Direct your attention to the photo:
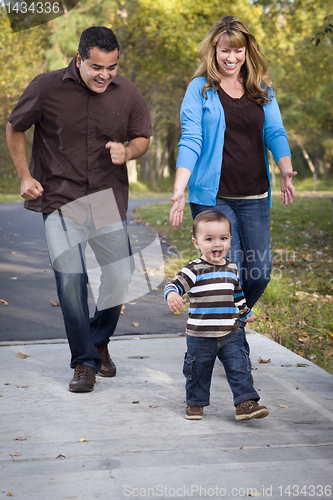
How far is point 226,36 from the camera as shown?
353 centimetres

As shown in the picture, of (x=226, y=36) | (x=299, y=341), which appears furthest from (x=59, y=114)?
(x=299, y=341)

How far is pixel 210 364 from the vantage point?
3.18 metres

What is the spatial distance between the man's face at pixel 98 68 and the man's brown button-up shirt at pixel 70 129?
0.24 feet

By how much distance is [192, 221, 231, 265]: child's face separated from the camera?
3139 millimetres

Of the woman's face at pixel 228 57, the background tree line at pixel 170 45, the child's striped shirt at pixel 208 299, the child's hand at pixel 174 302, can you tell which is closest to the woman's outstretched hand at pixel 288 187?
the woman's face at pixel 228 57

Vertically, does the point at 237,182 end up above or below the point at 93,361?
above

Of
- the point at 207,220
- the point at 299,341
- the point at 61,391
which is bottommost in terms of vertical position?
the point at 299,341

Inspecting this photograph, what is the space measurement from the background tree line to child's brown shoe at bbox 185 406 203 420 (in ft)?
58.3

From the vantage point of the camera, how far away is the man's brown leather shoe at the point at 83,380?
140 inches

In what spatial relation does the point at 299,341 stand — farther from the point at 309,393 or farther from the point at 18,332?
the point at 18,332

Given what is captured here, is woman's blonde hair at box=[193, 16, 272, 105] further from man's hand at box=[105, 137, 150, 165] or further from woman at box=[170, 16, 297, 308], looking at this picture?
man's hand at box=[105, 137, 150, 165]

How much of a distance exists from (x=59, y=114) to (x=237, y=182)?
1.16m

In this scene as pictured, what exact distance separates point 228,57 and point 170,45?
2289cm

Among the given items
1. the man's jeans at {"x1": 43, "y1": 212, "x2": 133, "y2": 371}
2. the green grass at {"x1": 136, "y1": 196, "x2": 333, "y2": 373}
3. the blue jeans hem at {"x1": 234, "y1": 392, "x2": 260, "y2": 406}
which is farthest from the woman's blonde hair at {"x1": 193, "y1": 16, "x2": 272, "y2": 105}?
the green grass at {"x1": 136, "y1": 196, "x2": 333, "y2": 373}
